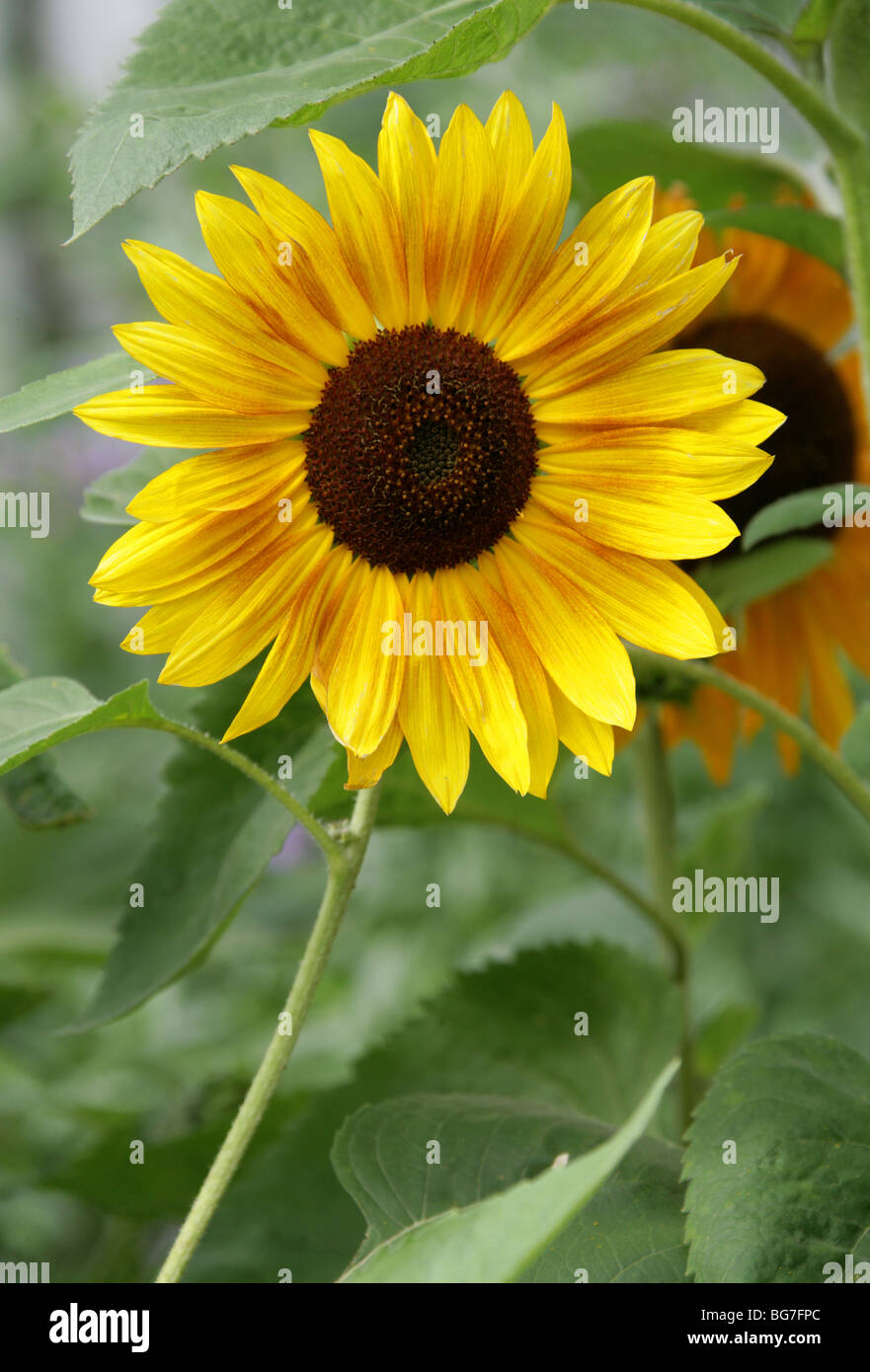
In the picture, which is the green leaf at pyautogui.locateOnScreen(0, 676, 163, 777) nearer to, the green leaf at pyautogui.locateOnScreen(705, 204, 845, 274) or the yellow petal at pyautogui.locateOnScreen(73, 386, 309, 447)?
the yellow petal at pyautogui.locateOnScreen(73, 386, 309, 447)

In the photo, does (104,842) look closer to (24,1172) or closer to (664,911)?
(24,1172)

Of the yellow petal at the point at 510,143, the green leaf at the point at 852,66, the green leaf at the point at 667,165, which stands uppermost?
the green leaf at the point at 667,165

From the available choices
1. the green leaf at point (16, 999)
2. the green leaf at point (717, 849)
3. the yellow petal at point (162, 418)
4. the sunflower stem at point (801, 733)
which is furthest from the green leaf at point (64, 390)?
the green leaf at point (717, 849)

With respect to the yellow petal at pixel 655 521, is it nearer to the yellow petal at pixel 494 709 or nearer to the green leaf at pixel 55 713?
the yellow petal at pixel 494 709

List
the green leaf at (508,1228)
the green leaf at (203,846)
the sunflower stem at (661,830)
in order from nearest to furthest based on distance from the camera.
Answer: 1. the green leaf at (508,1228)
2. the green leaf at (203,846)
3. the sunflower stem at (661,830)

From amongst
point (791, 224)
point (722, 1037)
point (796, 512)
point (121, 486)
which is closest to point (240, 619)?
point (121, 486)

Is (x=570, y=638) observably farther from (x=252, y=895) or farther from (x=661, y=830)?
(x=252, y=895)
